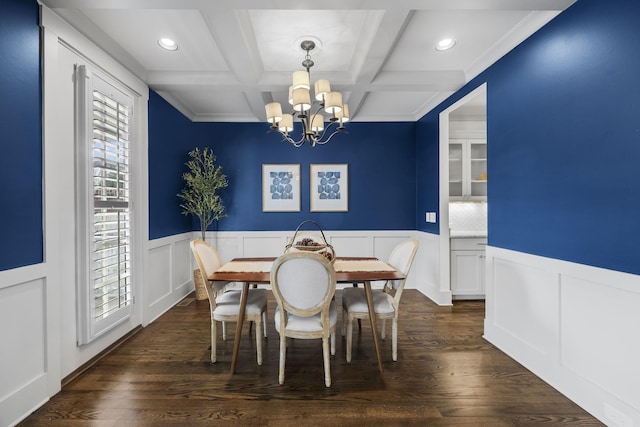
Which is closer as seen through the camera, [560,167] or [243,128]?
[560,167]

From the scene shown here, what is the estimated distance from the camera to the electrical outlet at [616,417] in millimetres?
1660

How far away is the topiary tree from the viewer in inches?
162

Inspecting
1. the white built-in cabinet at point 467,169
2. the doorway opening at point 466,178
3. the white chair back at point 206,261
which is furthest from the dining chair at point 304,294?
the white built-in cabinet at point 467,169

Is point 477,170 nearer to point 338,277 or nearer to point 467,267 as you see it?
point 467,267

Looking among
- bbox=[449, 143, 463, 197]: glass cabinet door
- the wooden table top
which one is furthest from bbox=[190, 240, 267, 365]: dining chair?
bbox=[449, 143, 463, 197]: glass cabinet door

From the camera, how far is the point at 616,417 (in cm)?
172

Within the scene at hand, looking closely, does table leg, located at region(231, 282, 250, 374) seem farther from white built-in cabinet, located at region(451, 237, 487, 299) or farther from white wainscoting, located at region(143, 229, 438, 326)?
white built-in cabinet, located at region(451, 237, 487, 299)

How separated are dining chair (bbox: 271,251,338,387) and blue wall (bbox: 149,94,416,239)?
8.96 feet

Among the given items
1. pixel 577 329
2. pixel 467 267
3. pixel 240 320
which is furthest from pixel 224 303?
pixel 467 267

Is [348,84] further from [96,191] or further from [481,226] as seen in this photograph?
A: [481,226]

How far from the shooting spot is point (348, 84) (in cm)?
323

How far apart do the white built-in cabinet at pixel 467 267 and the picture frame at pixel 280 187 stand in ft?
8.02

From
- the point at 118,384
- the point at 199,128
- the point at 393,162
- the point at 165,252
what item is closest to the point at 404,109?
the point at 393,162

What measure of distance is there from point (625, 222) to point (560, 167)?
56 centimetres
